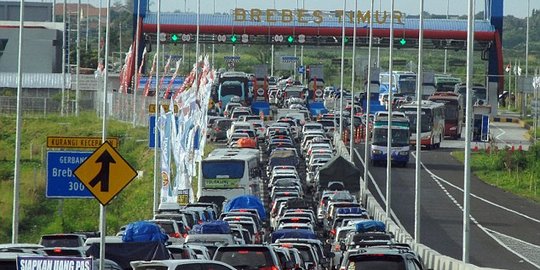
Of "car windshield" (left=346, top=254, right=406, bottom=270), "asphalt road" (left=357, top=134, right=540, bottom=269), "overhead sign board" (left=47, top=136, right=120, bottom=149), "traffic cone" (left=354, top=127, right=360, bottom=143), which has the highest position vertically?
"overhead sign board" (left=47, top=136, right=120, bottom=149)

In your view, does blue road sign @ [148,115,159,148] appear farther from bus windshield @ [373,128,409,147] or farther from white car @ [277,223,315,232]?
bus windshield @ [373,128,409,147]

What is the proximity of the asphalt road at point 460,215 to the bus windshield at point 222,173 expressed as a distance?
18.5 ft

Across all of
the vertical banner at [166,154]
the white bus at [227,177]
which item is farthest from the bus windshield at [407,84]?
the vertical banner at [166,154]

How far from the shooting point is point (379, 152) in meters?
78.6

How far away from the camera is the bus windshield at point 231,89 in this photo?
114m

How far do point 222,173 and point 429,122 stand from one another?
28317mm

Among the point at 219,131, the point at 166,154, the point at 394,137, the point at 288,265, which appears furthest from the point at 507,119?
the point at 288,265

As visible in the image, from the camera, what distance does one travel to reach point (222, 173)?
2287 inches

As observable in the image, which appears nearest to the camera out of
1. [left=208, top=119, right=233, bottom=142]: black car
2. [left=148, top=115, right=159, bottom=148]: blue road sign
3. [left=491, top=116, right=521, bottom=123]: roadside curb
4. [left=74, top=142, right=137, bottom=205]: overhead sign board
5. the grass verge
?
[left=74, top=142, right=137, bottom=205]: overhead sign board

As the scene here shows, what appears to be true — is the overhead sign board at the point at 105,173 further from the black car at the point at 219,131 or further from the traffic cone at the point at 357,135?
the traffic cone at the point at 357,135

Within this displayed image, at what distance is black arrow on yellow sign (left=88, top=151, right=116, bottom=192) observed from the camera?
872 inches

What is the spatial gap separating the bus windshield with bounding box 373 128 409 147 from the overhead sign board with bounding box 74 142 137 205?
55.3 m

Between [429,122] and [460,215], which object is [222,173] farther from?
[429,122]

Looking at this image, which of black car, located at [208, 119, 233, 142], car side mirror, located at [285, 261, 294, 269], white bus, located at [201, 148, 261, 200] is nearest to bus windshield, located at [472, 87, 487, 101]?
black car, located at [208, 119, 233, 142]
